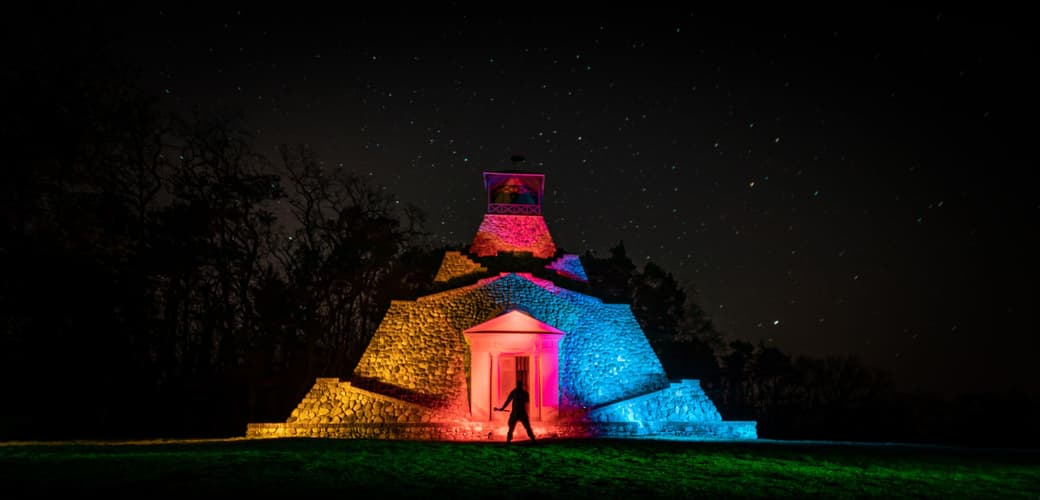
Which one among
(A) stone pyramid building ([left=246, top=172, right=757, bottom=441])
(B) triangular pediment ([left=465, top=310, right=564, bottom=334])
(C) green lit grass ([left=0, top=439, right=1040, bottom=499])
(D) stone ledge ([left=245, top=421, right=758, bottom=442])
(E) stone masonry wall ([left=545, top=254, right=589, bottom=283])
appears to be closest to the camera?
(C) green lit grass ([left=0, top=439, right=1040, bottom=499])

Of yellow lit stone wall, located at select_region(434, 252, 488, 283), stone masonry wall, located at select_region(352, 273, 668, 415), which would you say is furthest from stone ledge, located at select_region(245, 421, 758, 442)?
yellow lit stone wall, located at select_region(434, 252, 488, 283)

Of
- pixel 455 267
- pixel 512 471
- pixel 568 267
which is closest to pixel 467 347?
pixel 455 267

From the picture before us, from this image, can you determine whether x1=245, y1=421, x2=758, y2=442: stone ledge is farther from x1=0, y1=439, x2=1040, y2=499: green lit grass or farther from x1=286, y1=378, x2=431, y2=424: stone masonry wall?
x1=0, y1=439, x2=1040, y2=499: green lit grass

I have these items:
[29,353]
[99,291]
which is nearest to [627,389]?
[99,291]

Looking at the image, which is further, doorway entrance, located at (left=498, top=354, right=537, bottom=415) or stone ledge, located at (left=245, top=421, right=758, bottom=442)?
doorway entrance, located at (left=498, top=354, right=537, bottom=415)

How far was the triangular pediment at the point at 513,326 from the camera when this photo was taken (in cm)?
2067

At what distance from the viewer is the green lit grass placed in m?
8.67

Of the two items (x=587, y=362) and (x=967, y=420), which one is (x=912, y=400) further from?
(x=587, y=362)

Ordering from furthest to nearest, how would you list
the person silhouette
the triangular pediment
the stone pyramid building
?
the triangular pediment < the stone pyramid building < the person silhouette

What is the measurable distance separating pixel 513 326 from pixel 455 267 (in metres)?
5.27

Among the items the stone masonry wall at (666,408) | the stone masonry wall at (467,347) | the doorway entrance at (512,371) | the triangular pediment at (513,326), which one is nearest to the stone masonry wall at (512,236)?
the stone masonry wall at (467,347)

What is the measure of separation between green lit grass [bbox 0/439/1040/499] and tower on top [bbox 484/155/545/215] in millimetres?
13937

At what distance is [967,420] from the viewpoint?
36094mm

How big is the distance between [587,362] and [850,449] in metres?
8.40
